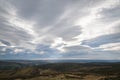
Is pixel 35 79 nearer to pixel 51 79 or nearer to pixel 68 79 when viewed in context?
pixel 51 79

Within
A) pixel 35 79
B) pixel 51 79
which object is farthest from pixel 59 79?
pixel 35 79

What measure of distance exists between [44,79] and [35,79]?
765 cm

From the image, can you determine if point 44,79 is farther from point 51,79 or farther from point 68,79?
point 68,79

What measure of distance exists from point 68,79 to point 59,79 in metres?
8.52

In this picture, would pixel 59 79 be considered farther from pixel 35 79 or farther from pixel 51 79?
pixel 35 79

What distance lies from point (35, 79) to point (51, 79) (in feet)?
45.3

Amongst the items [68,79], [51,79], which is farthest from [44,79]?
[68,79]

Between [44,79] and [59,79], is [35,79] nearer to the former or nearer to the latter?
[44,79]

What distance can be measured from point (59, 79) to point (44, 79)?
42.6 ft

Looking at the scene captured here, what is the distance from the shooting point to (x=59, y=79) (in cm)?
13575

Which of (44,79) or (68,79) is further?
(44,79)

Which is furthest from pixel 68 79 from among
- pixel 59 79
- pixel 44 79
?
pixel 44 79

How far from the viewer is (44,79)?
460 feet

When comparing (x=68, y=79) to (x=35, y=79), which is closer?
(x=68, y=79)
